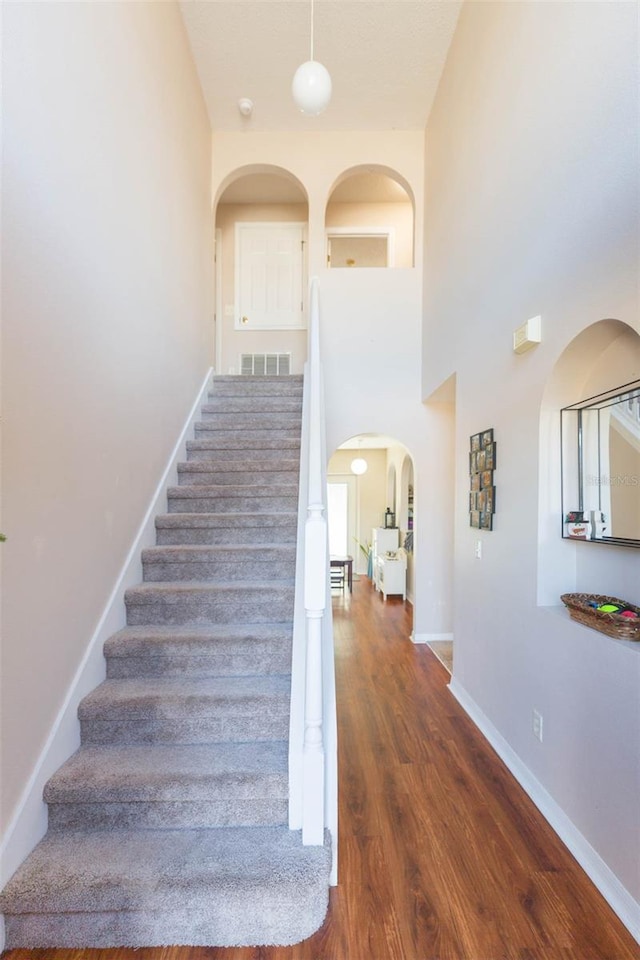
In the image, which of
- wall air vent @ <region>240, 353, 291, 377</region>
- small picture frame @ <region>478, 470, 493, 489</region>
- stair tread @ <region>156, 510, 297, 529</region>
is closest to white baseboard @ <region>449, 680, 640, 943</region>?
small picture frame @ <region>478, 470, 493, 489</region>

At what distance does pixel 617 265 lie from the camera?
163 cm

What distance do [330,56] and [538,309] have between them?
323cm

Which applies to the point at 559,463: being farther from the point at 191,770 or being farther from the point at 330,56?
the point at 330,56

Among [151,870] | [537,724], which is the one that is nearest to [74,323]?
[151,870]

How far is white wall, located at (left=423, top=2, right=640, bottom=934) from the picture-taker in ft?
5.29

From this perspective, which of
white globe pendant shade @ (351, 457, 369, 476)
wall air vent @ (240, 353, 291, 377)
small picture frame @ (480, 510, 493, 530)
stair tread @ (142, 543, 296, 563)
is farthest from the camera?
white globe pendant shade @ (351, 457, 369, 476)

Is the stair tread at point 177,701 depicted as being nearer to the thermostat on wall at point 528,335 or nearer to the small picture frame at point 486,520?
the small picture frame at point 486,520

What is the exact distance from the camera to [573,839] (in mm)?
1831

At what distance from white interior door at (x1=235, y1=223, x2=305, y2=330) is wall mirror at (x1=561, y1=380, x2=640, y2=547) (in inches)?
162

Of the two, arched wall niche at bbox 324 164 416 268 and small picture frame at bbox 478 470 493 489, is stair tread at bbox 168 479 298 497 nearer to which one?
small picture frame at bbox 478 470 493 489

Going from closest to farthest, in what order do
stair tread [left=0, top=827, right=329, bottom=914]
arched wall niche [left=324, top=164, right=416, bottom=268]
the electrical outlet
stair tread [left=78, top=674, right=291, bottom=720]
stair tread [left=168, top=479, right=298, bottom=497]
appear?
stair tread [left=0, top=827, right=329, bottom=914]
stair tread [left=78, top=674, right=291, bottom=720]
the electrical outlet
stair tread [left=168, top=479, right=298, bottom=497]
arched wall niche [left=324, top=164, right=416, bottom=268]

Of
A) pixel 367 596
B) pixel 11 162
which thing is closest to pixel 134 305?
pixel 11 162

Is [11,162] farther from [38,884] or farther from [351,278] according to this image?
[351,278]

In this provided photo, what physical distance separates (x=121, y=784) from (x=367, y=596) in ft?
18.2
